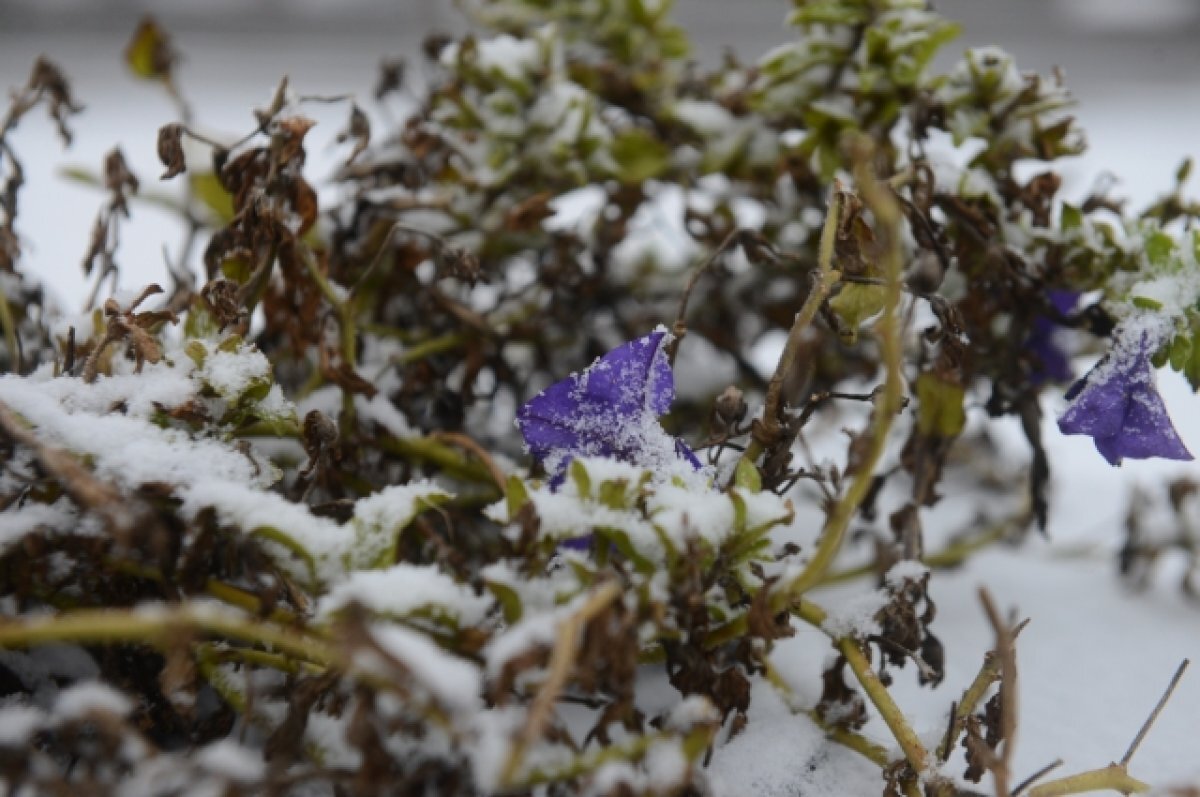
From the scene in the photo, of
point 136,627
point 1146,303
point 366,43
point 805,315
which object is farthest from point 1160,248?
point 366,43

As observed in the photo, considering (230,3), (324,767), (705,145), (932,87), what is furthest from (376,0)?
(324,767)

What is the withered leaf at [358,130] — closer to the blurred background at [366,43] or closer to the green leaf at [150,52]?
the green leaf at [150,52]

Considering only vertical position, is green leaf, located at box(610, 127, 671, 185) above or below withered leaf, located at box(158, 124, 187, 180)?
above

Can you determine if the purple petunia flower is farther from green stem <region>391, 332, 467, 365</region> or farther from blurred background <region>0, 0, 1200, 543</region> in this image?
blurred background <region>0, 0, 1200, 543</region>

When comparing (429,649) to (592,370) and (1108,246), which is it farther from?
(1108,246)

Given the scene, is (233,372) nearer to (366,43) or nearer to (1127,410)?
(1127,410)

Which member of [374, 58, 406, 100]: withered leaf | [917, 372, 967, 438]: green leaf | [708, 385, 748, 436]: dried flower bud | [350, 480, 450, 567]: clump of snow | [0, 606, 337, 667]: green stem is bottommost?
[0, 606, 337, 667]: green stem

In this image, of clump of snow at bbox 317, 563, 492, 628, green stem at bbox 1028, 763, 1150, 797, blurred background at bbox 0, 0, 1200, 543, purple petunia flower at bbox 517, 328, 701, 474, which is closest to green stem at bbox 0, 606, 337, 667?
clump of snow at bbox 317, 563, 492, 628
